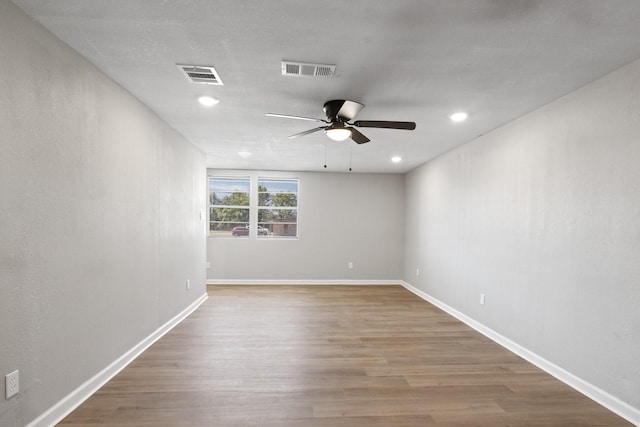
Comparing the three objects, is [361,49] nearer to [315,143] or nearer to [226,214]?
[315,143]

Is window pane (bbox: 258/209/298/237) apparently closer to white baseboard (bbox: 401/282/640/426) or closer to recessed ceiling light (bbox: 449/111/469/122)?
white baseboard (bbox: 401/282/640/426)

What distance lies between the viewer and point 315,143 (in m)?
4.65

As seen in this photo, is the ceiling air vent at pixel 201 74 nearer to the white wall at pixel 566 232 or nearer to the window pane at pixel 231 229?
the white wall at pixel 566 232

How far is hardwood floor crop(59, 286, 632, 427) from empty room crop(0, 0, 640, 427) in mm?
24

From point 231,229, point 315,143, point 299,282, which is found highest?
point 315,143

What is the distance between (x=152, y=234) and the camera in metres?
3.43

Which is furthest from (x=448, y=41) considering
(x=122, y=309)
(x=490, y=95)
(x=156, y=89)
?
(x=122, y=309)

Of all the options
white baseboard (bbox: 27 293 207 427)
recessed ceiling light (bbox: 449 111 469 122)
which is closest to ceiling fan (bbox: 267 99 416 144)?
recessed ceiling light (bbox: 449 111 469 122)

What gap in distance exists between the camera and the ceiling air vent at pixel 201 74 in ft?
7.84

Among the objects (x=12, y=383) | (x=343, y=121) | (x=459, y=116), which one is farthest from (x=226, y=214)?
(x=12, y=383)

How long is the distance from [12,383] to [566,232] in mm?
3969

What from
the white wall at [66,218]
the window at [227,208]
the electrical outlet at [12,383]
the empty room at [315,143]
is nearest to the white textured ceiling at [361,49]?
the empty room at [315,143]

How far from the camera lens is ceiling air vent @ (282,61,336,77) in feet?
7.63

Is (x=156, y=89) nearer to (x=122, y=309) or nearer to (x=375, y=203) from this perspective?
(x=122, y=309)
